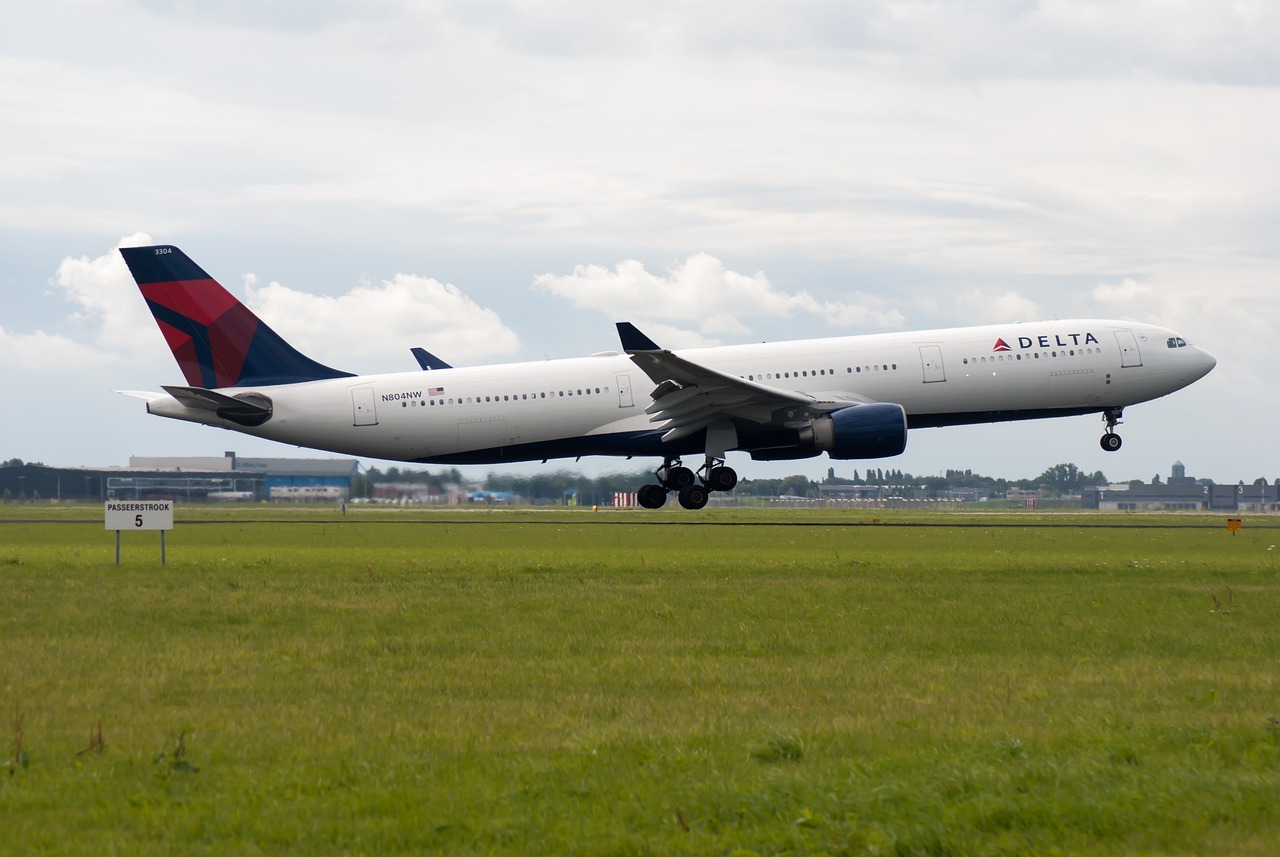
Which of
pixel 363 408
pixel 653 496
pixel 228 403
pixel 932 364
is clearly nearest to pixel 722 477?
pixel 653 496

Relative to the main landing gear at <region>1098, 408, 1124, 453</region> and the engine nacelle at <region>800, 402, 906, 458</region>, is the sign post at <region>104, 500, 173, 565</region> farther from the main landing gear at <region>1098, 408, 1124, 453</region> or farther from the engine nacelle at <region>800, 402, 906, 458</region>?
the main landing gear at <region>1098, 408, 1124, 453</region>

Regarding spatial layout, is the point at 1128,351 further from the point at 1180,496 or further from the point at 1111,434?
the point at 1180,496

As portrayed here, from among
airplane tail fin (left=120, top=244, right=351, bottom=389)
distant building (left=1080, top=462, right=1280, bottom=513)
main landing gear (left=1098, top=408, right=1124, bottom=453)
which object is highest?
airplane tail fin (left=120, top=244, right=351, bottom=389)

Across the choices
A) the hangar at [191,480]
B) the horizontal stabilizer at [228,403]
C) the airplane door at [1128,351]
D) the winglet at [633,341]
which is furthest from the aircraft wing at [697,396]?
the hangar at [191,480]

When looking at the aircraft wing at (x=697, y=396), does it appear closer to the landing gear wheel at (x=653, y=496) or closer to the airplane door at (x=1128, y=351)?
the landing gear wheel at (x=653, y=496)

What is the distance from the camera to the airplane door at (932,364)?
119ft

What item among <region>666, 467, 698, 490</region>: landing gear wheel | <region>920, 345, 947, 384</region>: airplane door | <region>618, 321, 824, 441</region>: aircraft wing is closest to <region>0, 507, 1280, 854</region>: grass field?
<region>618, 321, 824, 441</region>: aircraft wing

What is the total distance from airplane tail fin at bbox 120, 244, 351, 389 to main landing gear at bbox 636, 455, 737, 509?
1127 cm

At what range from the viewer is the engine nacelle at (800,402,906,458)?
113ft

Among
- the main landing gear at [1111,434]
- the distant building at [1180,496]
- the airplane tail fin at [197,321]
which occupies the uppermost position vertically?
the airplane tail fin at [197,321]

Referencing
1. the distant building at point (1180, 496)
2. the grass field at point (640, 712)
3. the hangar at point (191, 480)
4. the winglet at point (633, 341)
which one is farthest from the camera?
the distant building at point (1180, 496)

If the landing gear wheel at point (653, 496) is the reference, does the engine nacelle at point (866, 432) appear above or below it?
above

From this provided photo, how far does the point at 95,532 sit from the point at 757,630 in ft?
97.6

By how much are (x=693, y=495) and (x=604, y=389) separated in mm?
4037
